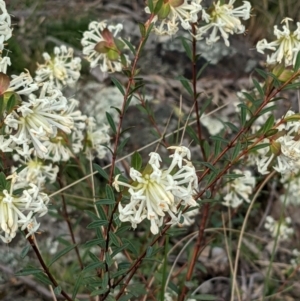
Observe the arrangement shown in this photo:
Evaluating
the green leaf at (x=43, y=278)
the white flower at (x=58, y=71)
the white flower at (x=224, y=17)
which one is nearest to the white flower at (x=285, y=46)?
the white flower at (x=224, y=17)

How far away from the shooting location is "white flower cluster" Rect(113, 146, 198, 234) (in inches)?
38.8

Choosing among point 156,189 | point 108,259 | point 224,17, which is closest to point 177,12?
point 224,17

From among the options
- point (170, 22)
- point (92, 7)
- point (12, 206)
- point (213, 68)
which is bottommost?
point (213, 68)

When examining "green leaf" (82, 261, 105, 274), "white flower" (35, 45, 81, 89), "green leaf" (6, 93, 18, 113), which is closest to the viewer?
"green leaf" (6, 93, 18, 113)

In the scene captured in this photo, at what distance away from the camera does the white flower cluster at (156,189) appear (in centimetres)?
98

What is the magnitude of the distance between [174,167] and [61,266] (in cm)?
135

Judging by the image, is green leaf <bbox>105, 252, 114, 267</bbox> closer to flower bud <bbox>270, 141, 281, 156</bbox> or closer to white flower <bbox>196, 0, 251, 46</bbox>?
flower bud <bbox>270, 141, 281, 156</bbox>

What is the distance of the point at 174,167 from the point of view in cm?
102

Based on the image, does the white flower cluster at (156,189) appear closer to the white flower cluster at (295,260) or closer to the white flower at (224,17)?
the white flower at (224,17)

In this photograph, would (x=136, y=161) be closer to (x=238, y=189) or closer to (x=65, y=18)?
(x=238, y=189)

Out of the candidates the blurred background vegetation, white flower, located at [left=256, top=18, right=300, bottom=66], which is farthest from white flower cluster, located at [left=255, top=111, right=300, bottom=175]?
the blurred background vegetation

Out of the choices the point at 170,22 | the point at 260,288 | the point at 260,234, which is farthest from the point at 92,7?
the point at 170,22

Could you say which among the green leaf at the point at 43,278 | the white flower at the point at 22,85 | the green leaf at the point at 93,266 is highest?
the white flower at the point at 22,85

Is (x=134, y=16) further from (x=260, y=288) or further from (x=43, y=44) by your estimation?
(x=260, y=288)
